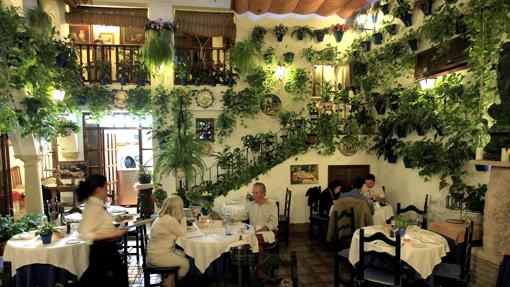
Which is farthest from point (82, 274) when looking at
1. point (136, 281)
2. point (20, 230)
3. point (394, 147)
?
point (394, 147)

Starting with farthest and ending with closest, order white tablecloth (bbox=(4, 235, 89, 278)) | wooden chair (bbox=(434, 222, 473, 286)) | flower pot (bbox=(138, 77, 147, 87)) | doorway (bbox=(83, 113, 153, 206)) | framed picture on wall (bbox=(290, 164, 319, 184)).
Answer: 1. doorway (bbox=(83, 113, 153, 206))
2. flower pot (bbox=(138, 77, 147, 87))
3. framed picture on wall (bbox=(290, 164, 319, 184))
4. white tablecloth (bbox=(4, 235, 89, 278))
5. wooden chair (bbox=(434, 222, 473, 286))

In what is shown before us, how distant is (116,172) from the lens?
955 centimetres

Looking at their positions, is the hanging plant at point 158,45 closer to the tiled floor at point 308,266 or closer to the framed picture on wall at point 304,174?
the framed picture on wall at point 304,174

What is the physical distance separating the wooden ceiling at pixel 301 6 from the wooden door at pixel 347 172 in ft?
12.7

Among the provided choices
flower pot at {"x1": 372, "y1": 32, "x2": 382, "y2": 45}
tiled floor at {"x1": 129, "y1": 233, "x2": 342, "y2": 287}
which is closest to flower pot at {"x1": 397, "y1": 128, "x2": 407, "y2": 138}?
flower pot at {"x1": 372, "y1": 32, "x2": 382, "y2": 45}

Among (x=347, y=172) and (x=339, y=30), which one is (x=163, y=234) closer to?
(x=347, y=172)

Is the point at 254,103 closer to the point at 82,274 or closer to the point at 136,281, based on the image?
the point at 136,281

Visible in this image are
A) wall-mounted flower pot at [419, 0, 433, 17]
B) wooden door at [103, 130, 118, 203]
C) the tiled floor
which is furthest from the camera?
wooden door at [103, 130, 118, 203]

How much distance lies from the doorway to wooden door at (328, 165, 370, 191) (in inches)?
177

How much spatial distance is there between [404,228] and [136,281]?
371 cm

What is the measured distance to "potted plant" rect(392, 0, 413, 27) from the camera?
251 inches

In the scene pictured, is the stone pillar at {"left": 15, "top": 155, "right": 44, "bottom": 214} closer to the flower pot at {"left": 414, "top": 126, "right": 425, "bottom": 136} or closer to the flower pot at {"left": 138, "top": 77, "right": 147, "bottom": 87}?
the flower pot at {"left": 138, "top": 77, "right": 147, "bottom": 87}

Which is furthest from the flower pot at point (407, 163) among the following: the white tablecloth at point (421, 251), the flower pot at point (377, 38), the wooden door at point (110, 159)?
the wooden door at point (110, 159)

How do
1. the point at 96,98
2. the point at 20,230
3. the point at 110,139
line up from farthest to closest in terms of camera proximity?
the point at 110,139
the point at 96,98
the point at 20,230
